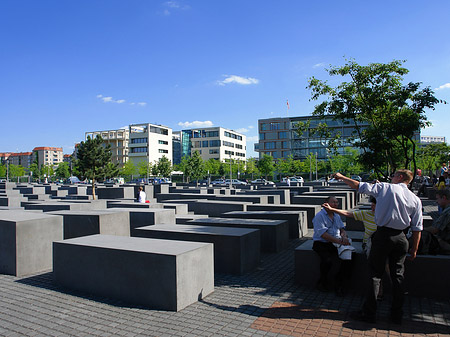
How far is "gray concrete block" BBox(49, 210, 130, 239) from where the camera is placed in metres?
9.02

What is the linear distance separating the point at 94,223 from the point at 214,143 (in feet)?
322

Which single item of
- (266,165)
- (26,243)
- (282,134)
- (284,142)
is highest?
(282,134)

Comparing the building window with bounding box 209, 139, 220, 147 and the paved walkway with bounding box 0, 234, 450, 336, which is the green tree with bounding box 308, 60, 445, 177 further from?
the building window with bounding box 209, 139, 220, 147

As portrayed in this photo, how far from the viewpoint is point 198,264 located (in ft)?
18.1

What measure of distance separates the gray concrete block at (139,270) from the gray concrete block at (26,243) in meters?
1.18

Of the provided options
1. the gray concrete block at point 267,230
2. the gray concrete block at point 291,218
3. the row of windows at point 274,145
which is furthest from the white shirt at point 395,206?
the row of windows at point 274,145

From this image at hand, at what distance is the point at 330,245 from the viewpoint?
19.2 ft

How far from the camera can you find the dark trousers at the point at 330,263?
5.62 meters

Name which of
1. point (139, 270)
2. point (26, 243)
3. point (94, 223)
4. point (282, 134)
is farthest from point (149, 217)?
point (282, 134)

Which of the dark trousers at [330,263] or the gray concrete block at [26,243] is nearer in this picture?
the dark trousers at [330,263]

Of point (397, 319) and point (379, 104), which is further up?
point (379, 104)

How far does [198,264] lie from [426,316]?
3191 millimetres

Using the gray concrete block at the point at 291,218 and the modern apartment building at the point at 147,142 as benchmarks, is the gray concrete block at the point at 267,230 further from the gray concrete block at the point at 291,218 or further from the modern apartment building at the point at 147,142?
the modern apartment building at the point at 147,142

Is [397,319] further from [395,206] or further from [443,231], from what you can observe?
[443,231]
